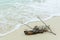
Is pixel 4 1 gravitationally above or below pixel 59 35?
above

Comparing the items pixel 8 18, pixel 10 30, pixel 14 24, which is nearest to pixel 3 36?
pixel 10 30

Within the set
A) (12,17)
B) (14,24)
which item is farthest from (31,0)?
(14,24)

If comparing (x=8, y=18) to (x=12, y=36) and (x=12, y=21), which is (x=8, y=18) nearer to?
(x=12, y=21)

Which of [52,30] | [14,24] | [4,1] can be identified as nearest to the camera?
[52,30]

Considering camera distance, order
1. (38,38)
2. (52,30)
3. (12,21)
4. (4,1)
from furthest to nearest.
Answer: (4,1), (12,21), (52,30), (38,38)

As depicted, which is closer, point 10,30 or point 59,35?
point 59,35

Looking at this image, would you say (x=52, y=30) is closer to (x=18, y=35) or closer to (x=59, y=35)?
(x=59, y=35)

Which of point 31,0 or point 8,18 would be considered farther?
point 31,0

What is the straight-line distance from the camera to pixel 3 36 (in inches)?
56.9

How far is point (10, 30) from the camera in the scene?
158 cm

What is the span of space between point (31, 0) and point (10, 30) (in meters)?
1.79

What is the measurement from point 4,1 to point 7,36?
1869 mm

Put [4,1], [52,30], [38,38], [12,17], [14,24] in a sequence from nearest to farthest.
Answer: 1. [38,38]
2. [52,30]
3. [14,24]
4. [12,17]
5. [4,1]

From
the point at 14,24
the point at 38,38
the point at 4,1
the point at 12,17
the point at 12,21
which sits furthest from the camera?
the point at 4,1
